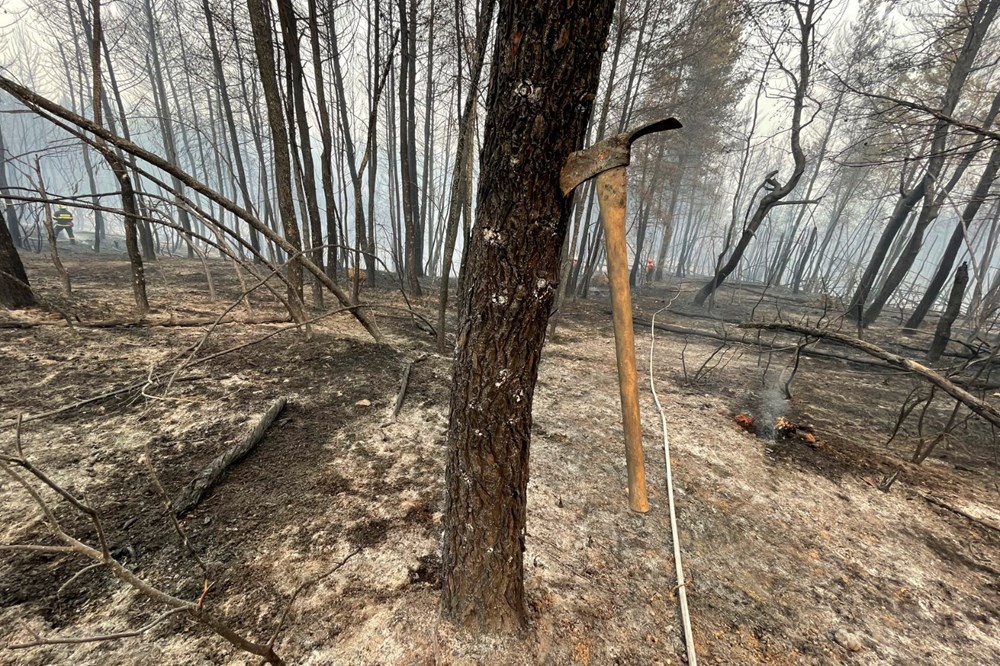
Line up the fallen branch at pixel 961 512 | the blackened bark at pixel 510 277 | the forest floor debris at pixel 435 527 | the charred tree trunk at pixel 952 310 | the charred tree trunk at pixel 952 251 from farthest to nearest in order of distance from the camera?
the charred tree trunk at pixel 952 251 → the charred tree trunk at pixel 952 310 → the fallen branch at pixel 961 512 → the forest floor debris at pixel 435 527 → the blackened bark at pixel 510 277

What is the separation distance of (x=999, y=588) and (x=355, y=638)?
3.49 meters

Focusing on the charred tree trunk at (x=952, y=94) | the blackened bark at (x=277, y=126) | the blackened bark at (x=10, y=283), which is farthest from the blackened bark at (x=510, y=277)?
the charred tree trunk at (x=952, y=94)

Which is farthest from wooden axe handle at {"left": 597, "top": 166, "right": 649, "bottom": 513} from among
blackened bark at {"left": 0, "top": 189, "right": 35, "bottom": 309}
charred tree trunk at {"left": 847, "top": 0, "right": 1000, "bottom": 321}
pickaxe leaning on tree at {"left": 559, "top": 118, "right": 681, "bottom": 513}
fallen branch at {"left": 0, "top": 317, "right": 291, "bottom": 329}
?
charred tree trunk at {"left": 847, "top": 0, "right": 1000, "bottom": 321}

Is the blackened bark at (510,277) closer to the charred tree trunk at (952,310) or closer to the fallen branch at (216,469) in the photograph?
the fallen branch at (216,469)

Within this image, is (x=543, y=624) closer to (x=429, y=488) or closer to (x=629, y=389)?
(x=429, y=488)

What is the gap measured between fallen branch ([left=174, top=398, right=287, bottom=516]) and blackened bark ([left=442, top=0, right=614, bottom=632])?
158 cm

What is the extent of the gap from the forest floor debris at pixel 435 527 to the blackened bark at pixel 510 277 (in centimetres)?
50

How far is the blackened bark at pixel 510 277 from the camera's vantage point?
1.03 metres

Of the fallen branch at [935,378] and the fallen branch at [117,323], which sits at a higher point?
the fallen branch at [935,378]

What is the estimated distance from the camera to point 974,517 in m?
2.63

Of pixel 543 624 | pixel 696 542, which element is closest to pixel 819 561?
pixel 696 542

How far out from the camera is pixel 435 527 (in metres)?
2.16

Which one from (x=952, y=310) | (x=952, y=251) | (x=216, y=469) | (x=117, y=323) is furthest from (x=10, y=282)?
(x=952, y=251)

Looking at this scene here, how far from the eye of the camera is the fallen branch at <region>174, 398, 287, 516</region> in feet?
6.81
